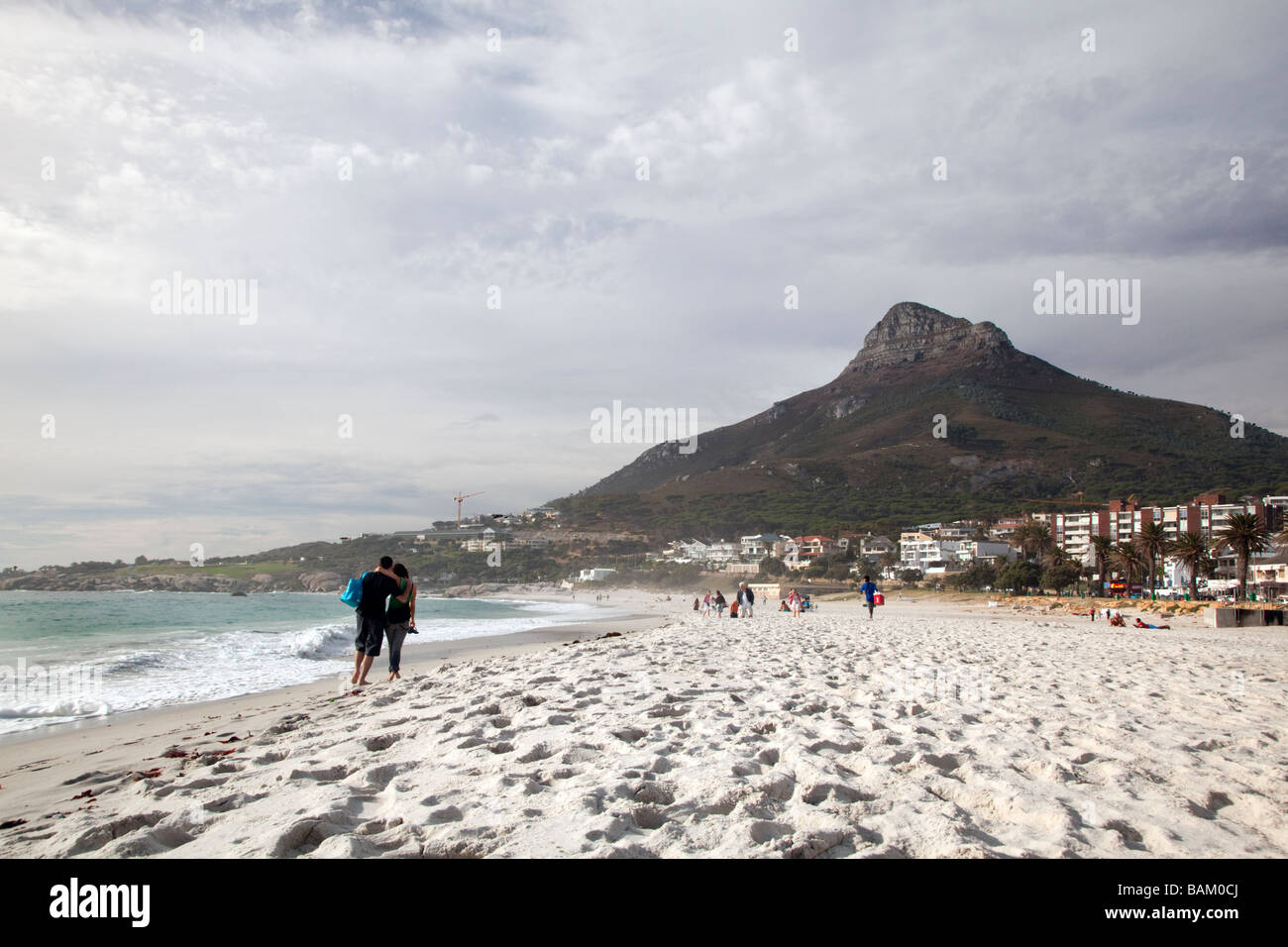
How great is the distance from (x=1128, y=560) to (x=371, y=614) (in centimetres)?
5462

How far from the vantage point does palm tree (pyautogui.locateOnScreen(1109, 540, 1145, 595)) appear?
Result: 47.9 metres

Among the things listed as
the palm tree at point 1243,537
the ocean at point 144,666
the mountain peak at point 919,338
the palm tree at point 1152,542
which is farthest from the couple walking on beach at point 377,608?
the mountain peak at point 919,338

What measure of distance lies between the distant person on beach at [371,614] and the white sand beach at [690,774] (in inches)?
42.7

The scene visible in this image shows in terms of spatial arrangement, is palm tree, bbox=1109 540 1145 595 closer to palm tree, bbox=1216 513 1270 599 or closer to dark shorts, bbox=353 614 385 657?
palm tree, bbox=1216 513 1270 599

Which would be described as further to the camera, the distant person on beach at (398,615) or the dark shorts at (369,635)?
the distant person on beach at (398,615)

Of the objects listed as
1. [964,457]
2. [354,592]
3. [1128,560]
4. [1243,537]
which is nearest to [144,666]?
[354,592]

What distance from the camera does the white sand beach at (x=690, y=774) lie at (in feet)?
9.17

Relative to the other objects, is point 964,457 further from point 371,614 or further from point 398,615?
point 371,614

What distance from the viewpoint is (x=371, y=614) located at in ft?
27.6

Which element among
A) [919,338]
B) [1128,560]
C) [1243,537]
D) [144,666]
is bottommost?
[1128,560]

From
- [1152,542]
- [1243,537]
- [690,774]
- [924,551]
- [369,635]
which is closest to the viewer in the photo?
[690,774]

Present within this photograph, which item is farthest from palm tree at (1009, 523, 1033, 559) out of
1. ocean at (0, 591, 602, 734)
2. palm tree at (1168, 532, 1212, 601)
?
ocean at (0, 591, 602, 734)

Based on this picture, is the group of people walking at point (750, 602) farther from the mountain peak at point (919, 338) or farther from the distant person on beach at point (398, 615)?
the mountain peak at point (919, 338)
